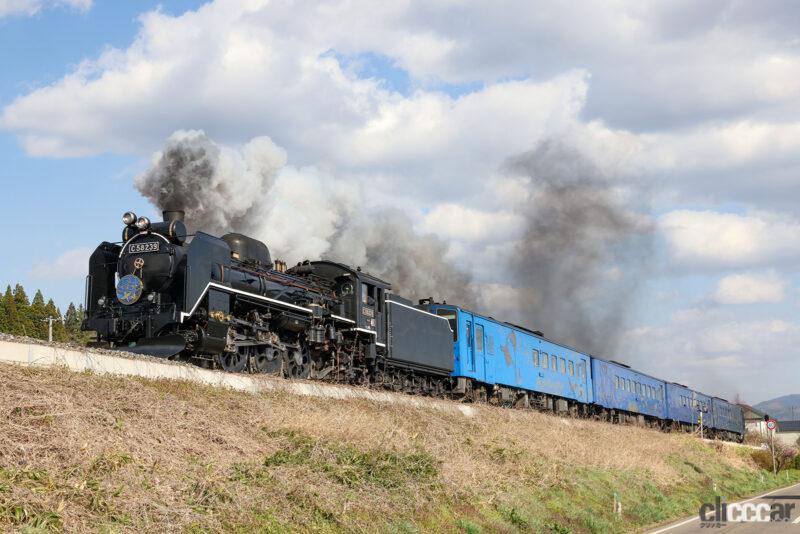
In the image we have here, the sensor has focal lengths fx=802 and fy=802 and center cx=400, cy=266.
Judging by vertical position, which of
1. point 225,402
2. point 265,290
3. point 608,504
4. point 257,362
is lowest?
point 608,504

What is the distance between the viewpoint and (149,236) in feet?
58.7

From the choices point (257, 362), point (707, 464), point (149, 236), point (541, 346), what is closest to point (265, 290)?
point (257, 362)

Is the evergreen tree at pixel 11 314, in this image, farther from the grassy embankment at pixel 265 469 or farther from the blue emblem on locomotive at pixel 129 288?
the grassy embankment at pixel 265 469

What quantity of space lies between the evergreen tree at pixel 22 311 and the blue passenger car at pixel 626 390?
59.7 m

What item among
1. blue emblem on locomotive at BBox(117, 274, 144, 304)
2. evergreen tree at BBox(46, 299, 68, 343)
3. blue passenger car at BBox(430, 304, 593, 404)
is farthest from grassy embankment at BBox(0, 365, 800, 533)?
evergreen tree at BBox(46, 299, 68, 343)

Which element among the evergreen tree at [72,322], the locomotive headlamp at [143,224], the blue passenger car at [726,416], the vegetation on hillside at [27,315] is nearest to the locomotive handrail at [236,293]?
the locomotive headlamp at [143,224]

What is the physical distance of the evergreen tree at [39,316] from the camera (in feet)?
279

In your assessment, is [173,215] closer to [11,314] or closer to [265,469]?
[265,469]

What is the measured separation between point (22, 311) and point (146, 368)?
8341 cm

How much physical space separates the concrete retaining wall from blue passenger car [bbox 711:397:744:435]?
45.9 metres

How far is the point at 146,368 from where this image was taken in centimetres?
1388

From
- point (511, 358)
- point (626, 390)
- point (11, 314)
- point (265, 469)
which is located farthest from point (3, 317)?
point (265, 469)

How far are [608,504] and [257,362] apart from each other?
8831 millimetres

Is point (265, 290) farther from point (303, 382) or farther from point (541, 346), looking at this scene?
point (541, 346)
